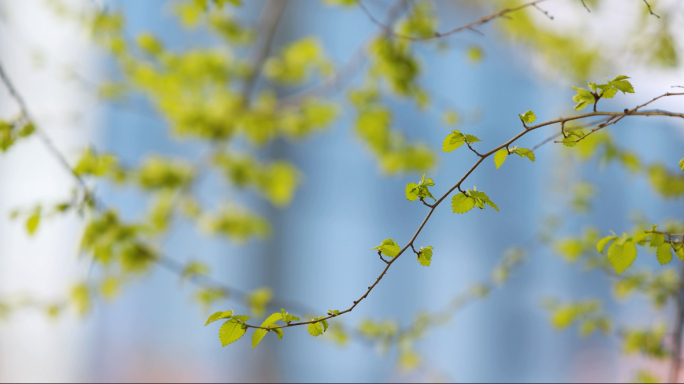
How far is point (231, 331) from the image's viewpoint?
0.47 m

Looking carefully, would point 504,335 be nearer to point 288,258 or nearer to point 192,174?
point 288,258

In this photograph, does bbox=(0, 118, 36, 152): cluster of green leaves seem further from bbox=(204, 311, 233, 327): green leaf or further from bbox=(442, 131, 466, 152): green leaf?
bbox=(442, 131, 466, 152): green leaf

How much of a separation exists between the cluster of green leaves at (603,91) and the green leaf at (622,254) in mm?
137

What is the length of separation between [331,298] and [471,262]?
1216mm

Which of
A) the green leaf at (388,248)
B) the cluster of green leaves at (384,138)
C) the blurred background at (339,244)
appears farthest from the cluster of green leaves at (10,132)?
the blurred background at (339,244)

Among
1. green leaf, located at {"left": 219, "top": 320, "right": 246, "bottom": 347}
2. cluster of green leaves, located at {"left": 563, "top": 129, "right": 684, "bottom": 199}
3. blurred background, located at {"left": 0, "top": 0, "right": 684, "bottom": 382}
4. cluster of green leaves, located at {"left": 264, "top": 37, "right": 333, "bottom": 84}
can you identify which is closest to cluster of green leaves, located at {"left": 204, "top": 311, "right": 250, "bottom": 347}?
green leaf, located at {"left": 219, "top": 320, "right": 246, "bottom": 347}

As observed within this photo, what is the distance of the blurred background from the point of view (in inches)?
107

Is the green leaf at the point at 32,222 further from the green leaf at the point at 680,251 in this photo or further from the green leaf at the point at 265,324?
the green leaf at the point at 680,251

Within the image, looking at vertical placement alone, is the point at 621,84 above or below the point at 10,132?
below

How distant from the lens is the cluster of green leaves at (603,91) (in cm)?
45

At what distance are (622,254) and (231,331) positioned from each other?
0.38 m

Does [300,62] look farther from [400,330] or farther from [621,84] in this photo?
[621,84]

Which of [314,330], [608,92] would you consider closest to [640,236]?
[608,92]

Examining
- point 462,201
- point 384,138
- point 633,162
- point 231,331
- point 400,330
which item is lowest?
point 231,331
